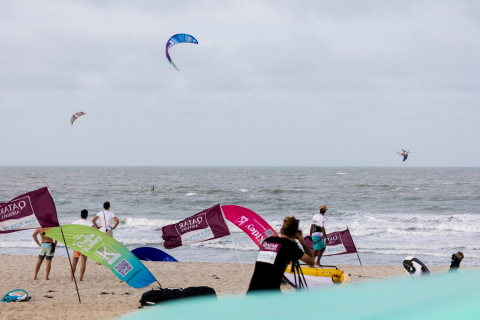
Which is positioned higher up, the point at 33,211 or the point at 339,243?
the point at 33,211

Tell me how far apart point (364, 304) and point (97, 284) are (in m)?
8.76

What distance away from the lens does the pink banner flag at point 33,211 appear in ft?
23.6

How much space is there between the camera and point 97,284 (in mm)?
9422

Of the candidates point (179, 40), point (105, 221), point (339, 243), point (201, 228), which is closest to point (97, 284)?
point (105, 221)

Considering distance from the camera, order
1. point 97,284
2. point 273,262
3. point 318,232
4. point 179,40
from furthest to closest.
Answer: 1. point 179,40
2. point 318,232
3. point 97,284
4. point 273,262

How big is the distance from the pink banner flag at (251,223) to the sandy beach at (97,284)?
1078mm

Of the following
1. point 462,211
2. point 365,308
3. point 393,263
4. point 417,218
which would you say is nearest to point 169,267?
point 393,263

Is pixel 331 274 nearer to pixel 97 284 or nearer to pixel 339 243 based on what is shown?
pixel 339 243

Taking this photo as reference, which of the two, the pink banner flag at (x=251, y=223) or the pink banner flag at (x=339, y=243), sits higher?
the pink banner flag at (x=251, y=223)

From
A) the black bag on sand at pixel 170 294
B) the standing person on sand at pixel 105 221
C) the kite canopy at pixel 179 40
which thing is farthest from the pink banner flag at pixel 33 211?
the kite canopy at pixel 179 40

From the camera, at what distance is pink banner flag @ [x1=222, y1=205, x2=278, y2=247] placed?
27.1 feet

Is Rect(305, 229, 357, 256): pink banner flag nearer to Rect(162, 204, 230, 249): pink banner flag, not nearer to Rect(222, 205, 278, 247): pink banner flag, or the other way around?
Rect(222, 205, 278, 247): pink banner flag

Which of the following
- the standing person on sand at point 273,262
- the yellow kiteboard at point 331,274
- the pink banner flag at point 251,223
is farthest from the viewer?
the pink banner flag at point 251,223

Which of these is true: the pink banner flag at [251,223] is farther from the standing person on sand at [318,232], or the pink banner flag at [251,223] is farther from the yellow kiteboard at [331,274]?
the standing person on sand at [318,232]
